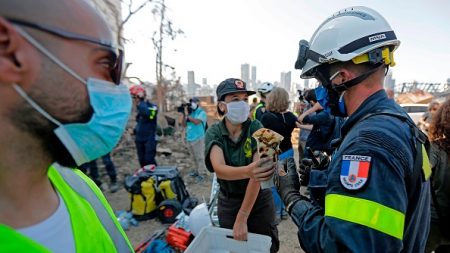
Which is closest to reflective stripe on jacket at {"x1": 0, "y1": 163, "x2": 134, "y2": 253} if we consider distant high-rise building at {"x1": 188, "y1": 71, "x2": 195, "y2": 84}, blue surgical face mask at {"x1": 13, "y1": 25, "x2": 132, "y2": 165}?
blue surgical face mask at {"x1": 13, "y1": 25, "x2": 132, "y2": 165}

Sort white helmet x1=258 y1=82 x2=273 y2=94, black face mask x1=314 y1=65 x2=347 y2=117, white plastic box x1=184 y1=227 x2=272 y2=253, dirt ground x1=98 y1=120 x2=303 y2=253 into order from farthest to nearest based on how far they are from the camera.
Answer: white helmet x1=258 y1=82 x2=273 y2=94, dirt ground x1=98 y1=120 x2=303 y2=253, white plastic box x1=184 y1=227 x2=272 y2=253, black face mask x1=314 y1=65 x2=347 y2=117

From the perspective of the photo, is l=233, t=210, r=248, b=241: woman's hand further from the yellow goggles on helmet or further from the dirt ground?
the dirt ground

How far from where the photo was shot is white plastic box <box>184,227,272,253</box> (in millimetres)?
2211

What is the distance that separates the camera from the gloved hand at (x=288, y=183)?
1605 mm

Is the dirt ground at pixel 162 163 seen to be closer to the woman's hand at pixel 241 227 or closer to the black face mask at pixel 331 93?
the woman's hand at pixel 241 227

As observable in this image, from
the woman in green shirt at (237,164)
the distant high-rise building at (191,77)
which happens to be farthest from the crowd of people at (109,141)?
the distant high-rise building at (191,77)

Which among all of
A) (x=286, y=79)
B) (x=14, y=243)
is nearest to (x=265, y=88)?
(x=14, y=243)

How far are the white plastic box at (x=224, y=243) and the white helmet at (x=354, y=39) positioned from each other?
60.0 inches

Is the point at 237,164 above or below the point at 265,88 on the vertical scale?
below

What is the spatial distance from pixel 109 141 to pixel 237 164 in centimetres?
150

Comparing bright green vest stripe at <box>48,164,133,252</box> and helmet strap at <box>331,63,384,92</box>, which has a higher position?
helmet strap at <box>331,63,384,92</box>

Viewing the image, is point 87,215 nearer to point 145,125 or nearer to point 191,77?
point 145,125

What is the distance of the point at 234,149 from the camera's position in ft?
7.98

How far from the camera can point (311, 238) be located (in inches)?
49.6
